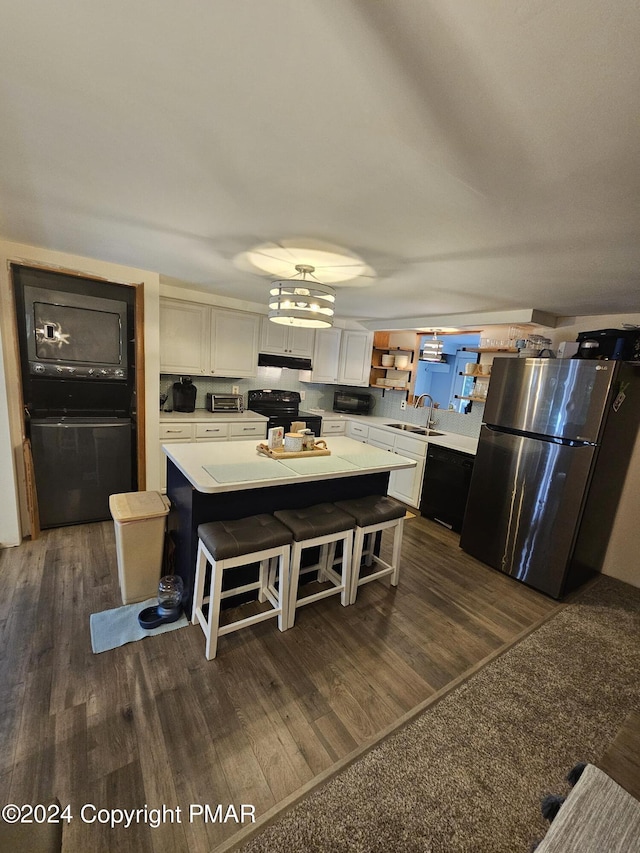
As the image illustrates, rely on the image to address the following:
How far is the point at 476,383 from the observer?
4.00 m

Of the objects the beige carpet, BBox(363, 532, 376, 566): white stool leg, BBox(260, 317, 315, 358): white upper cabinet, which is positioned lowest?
the beige carpet

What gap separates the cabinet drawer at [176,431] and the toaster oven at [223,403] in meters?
0.58

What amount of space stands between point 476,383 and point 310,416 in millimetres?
2072

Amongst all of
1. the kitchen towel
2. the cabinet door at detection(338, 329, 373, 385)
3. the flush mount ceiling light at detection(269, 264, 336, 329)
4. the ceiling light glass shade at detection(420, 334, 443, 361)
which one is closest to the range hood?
the cabinet door at detection(338, 329, 373, 385)

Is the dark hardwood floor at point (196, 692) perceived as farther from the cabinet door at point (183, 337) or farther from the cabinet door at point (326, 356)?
the cabinet door at point (326, 356)

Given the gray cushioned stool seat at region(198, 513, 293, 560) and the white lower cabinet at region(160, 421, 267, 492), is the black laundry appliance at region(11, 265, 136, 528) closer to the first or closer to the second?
the white lower cabinet at region(160, 421, 267, 492)

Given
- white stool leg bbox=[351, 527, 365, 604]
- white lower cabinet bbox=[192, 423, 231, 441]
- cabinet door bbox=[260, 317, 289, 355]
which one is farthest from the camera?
cabinet door bbox=[260, 317, 289, 355]

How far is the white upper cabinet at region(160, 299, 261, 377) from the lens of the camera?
12.1ft

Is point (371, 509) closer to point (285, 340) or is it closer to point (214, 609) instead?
point (214, 609)

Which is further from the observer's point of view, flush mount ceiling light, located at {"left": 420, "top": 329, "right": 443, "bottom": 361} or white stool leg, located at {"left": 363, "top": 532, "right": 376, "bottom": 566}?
flush mount ceiling light, located at {"left": 420, "top": 329, "right": 443, "bottom": 361}

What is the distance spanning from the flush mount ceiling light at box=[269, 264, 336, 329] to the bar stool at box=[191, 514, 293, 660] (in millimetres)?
1240

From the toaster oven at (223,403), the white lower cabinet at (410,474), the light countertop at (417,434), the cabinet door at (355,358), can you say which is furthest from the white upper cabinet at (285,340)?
the white lower cabinet at (410,474)

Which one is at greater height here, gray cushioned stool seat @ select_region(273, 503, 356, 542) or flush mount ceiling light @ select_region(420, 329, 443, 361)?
flush mount ceiling light @ select_region(420, 329, 443, 361)

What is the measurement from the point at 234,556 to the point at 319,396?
146 inches
